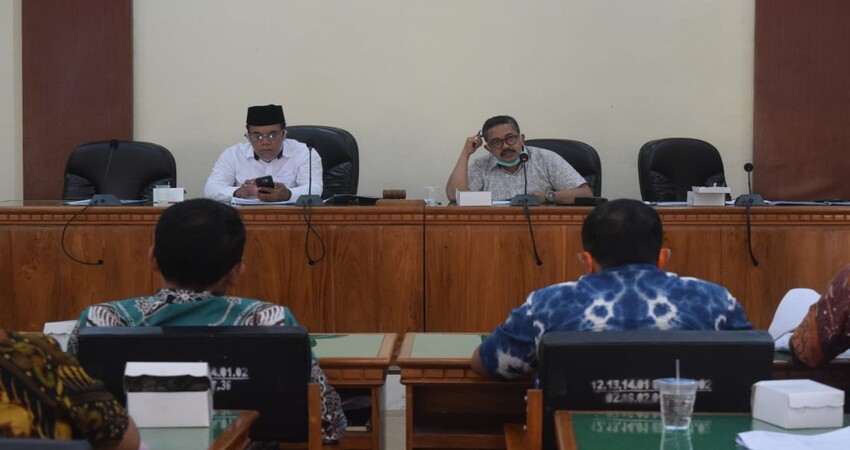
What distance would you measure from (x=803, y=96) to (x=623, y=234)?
4098 mm

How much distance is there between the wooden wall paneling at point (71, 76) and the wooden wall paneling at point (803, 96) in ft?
11.4

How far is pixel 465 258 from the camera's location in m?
3.85

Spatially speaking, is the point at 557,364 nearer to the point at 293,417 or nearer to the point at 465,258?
the point at 293,417

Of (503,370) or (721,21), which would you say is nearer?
(503,370)

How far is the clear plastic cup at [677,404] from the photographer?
1.61 m

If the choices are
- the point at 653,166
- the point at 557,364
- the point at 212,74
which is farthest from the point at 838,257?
the point at 212,74

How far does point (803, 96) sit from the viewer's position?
5703 millimetres

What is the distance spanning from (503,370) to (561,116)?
3873mm

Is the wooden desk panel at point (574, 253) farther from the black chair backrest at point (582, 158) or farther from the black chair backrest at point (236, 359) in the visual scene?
the black chair backrest at point (236, 359)

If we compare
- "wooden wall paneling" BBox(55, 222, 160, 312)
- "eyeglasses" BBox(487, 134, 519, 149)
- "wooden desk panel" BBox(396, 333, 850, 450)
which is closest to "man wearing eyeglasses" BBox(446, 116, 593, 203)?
"eyeglasses" BBox(487, 134, 519, 149)

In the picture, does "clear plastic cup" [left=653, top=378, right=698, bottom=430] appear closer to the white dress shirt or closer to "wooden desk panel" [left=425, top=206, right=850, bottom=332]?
"wooden desk panel" [left=425, top=206, right=850, bottom=332]

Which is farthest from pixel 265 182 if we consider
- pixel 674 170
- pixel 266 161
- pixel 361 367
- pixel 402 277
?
pixel 361 367

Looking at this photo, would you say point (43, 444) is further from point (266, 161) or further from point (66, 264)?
point (266, 161)

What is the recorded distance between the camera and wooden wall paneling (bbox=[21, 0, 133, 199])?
18.8ft
